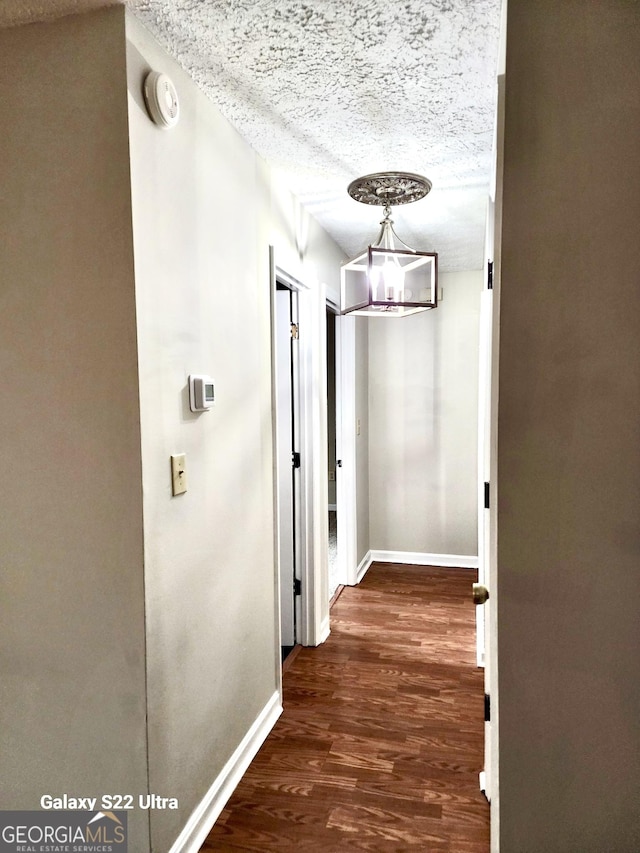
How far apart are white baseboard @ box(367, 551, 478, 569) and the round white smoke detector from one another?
387 cm

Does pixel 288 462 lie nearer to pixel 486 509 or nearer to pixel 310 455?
pixel 310 455

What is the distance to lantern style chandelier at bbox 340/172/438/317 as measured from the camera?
7.49 ft

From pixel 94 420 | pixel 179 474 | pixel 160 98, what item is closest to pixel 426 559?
pixel 179 474

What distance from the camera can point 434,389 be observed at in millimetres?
4633

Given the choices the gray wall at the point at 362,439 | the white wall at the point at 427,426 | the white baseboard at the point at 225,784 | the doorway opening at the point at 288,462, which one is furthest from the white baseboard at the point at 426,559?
the white baseboard at the point at 225,784

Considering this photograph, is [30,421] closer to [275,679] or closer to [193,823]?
[193,823]

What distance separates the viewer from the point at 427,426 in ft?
15.3

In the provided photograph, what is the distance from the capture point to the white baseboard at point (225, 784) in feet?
5.62

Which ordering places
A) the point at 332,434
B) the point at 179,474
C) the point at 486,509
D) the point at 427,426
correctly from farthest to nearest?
the point at 332,434, the point at 427,426, the point at 486,509, the point at 179,474

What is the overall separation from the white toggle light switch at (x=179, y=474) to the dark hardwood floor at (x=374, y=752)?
1.15m

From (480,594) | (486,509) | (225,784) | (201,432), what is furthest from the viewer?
(486,509)

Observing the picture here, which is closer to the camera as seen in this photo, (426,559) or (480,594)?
(480,594)

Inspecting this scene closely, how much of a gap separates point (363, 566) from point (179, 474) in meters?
3.09

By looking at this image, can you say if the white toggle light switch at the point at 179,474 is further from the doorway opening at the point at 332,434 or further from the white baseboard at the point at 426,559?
the white baseboard at the point at 426,559
